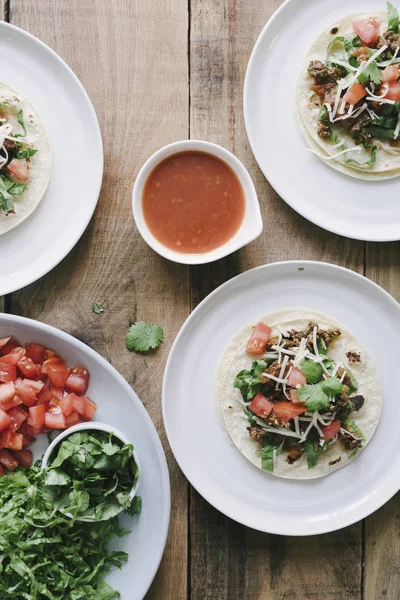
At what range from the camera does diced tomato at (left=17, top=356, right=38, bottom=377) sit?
10.4 feet

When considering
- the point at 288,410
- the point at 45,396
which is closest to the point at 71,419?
the point at 45,396

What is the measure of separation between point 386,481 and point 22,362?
1.97 meters

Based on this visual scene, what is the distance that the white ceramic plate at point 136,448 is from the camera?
314cm

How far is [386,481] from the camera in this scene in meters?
3.27

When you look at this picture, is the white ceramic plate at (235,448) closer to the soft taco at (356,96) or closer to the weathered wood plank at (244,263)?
the weathered wood plank at (244,263)

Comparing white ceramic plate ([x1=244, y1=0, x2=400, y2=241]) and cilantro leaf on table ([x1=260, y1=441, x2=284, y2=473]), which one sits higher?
white ceramic plate ([x1=244, y1=0, x2=400, y2=241])

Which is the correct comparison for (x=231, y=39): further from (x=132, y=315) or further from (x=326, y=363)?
(x=326, y=363)

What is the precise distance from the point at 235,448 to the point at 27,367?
114 centimetres

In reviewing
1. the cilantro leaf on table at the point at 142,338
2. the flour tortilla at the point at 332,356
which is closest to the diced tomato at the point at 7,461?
the cilantro leaf on table at the point at 142,338

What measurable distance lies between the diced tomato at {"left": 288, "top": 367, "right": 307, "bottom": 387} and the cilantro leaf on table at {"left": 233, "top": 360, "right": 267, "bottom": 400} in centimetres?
14

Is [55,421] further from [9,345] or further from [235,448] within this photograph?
[235,448]

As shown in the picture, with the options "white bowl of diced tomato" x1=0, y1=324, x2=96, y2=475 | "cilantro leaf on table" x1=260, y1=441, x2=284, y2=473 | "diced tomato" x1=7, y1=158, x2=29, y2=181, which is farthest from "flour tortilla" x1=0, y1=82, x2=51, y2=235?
"cilantro leaf on table" x1=260, y1=441, x2=284, y2=473

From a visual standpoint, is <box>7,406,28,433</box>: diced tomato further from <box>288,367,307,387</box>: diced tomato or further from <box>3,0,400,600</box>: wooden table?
<box>288,367,307,387</box>: diced tomato

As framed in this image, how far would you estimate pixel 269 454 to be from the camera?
3.18 m
